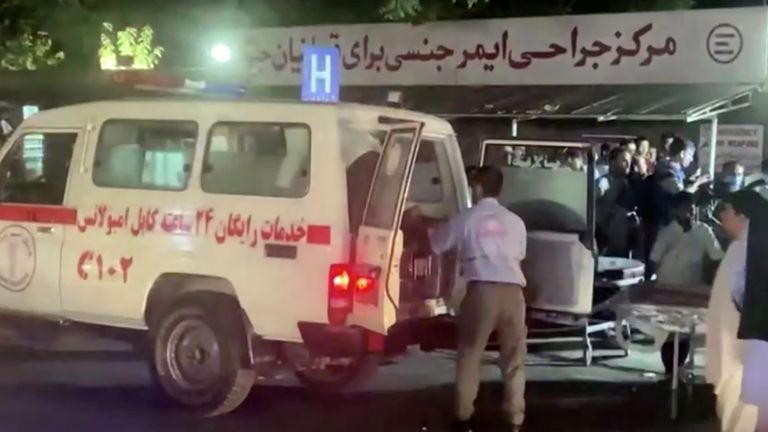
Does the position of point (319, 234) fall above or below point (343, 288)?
above

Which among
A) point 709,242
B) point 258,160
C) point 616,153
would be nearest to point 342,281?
point 258,160

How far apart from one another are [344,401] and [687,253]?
9.40ft

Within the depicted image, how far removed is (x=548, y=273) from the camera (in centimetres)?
895

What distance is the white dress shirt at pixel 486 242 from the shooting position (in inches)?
313

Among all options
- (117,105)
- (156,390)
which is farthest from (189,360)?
(117,105)

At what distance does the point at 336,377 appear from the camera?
31.2 ft

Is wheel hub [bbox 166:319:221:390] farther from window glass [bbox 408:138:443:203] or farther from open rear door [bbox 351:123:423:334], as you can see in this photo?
window glass [bbox 408:138:443:203]

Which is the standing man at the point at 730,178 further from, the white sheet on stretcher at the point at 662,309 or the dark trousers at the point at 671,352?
the white sheet on stretcher at the point at 662,309

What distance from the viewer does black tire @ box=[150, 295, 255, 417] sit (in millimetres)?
8297

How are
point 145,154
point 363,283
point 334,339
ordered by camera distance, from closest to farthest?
point 363,283 < point 334,339 < point 145,154

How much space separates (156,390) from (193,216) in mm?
1475

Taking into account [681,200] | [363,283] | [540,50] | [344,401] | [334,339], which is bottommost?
[344,401]

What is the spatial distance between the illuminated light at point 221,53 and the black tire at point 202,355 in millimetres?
7296

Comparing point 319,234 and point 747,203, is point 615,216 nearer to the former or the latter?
point 319,234
